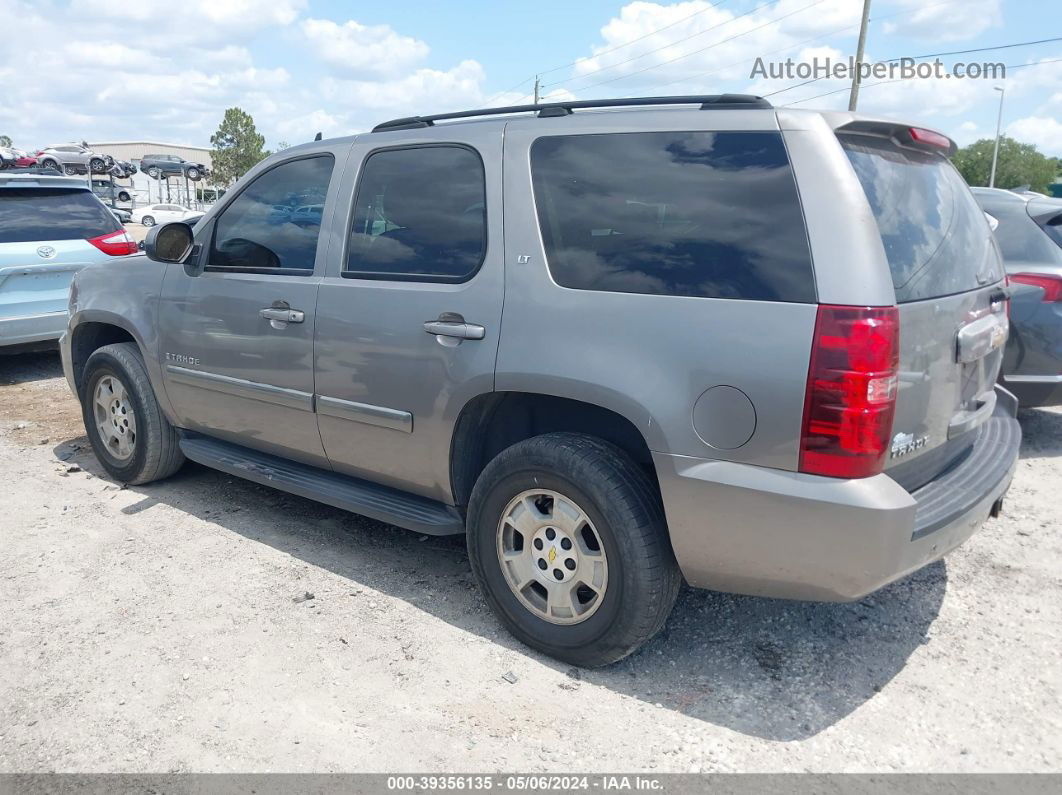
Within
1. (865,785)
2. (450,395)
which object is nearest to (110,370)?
(450,395)

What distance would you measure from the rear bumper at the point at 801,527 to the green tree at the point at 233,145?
72136 millimetres

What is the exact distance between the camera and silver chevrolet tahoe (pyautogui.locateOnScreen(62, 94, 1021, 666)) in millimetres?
2568

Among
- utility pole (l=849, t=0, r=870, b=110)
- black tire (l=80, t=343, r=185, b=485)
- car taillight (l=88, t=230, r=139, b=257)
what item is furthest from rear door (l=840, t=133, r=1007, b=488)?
utility pole (l=849, t=0, r=870, b=110)

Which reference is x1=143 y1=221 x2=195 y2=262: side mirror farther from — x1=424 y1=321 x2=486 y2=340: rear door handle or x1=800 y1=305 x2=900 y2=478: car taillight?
x1=800 y1=305 x2=900 y2=478: car taillight

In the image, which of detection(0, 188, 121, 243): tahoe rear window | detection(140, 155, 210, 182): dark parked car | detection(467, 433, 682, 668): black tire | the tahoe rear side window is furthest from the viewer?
detection(140, 155, 210, 182): dark parked car

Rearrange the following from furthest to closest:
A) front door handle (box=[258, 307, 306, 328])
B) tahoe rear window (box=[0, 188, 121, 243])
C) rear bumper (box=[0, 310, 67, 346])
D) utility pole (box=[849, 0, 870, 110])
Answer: utility pole (box=[849, 0, 870, 110])
tahoe rear window (box=[0, 188, 121, 243])
rear bumper (box=[0, 310, 67, 346])
front door handle (box=[258, 307, 306, 328])

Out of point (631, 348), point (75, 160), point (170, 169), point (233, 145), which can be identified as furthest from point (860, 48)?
point (233, 145)

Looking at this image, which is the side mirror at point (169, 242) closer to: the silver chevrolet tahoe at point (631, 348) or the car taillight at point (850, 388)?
the silver chevrolet tahoe at point (631, 348)

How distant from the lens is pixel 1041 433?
6.12 m

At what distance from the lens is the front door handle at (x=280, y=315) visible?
152 inches

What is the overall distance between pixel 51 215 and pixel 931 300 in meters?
7.67

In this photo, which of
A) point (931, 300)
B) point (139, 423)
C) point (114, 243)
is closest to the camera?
point (931, 300)

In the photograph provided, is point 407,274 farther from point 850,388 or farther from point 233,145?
point 233,145

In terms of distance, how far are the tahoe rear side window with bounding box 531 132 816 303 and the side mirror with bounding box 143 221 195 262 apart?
2.13 meters
